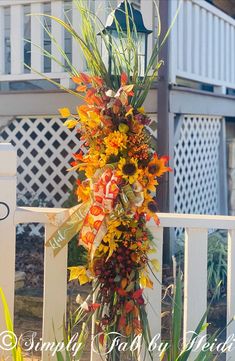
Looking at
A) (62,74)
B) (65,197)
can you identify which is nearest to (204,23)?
(62,74)

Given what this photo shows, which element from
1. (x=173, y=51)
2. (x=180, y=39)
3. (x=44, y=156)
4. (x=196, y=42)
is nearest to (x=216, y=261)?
(x=173, y=51)

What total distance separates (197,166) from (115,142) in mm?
4371

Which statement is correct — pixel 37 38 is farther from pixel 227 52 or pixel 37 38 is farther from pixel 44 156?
pixel 227 52

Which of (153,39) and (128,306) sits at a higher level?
(153,39)

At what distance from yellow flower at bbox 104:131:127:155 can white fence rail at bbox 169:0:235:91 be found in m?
3.27

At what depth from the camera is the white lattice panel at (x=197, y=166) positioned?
5.80 metres

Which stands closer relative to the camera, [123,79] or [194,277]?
[123,79]

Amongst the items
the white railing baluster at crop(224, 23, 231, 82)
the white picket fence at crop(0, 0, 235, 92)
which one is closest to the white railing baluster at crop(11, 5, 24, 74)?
the white picket fence at crop(0, 0, 235, 92)

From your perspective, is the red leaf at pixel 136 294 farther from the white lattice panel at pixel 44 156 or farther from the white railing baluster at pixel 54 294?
the white lattice panel at pixel 44 156

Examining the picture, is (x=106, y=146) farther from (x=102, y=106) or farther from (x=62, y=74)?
(x=62, y=74)

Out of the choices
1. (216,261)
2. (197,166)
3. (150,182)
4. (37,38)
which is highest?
(37,38)

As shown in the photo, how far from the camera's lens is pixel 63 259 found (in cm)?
244

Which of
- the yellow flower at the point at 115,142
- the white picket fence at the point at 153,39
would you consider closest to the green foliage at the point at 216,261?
the white picket fence at the point at 153,39

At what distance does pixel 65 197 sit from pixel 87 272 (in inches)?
145
